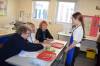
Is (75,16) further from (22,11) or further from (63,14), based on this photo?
(22,11)

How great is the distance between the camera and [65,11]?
15.7 feet

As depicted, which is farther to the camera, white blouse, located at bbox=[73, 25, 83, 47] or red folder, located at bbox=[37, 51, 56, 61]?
white blouse, located at bbox=[73, 25, 83, 47]

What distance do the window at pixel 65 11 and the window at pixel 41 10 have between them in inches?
21.2

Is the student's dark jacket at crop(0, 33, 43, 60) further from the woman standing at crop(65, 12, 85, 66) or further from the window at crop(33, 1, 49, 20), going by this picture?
the window at crop(33, 1, 49, 20)

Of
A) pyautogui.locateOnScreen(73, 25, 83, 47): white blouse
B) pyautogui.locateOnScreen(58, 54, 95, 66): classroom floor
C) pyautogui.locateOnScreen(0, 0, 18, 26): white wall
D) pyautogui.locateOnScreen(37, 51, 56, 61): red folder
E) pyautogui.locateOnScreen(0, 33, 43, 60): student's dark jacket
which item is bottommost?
pyautogui.locateOnScreen(58, 54, 95, 66): classroom floor

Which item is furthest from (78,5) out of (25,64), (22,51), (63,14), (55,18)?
(25,64)

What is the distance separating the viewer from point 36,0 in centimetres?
495

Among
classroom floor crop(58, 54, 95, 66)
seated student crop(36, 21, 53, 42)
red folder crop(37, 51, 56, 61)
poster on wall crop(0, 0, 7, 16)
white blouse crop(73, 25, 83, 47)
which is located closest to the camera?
red folder crop(37, 51, 56, 61)

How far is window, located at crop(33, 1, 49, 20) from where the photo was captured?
5.00m

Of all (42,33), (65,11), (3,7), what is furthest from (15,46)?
(65,11)

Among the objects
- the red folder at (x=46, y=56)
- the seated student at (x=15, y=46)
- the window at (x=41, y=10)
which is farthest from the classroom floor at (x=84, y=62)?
the seated student at (x=15, y=46)

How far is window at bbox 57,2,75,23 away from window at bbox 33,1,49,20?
539 mm

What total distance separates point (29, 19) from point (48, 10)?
901 millimetres

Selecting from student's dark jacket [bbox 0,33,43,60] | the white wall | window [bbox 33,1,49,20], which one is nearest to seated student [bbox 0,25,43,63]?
student's dark jacket [bbox 0,33,43,60]
